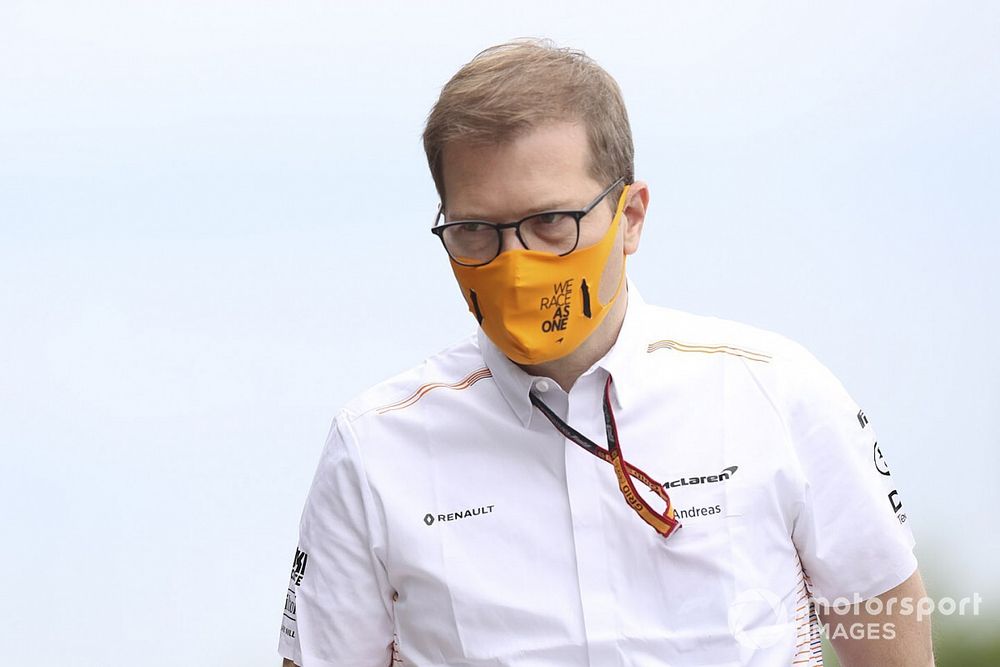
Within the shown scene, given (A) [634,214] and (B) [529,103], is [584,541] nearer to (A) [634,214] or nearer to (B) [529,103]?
(A) [634,214]

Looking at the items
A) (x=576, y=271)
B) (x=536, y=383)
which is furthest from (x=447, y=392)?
(x=576, y=271)

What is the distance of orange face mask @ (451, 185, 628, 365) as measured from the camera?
90.4 inches

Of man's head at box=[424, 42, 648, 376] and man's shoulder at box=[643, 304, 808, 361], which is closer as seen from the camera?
man's head at box=[424, 42, 648, 376]

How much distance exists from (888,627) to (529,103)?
136 centimetres

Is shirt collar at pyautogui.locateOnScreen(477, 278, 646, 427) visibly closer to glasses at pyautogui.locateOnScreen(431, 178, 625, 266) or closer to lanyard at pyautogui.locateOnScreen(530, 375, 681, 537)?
lanyard at pyautogui.locateOnScreen(530, 375, 681, 537)

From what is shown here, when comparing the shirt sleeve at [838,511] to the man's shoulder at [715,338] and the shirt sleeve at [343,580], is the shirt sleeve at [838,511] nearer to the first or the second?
the man's shoulder at [715,338]

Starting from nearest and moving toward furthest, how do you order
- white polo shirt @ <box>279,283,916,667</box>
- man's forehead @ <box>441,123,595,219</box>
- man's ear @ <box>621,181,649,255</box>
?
man's forehead @ <box>441,123,595,219</box> < white polo shirt @ <box>279,283,916,667</box> < man's ear @ <box>621,181,649,255</box>

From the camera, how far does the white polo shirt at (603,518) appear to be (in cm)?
236

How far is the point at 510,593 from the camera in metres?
2.38

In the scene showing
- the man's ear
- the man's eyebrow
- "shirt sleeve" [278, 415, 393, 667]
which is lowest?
"shirt sleeve" [278, 415, 393, 667]

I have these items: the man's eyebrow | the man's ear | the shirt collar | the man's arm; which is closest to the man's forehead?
the man's eyebrow

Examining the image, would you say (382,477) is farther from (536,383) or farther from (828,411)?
(828,411)

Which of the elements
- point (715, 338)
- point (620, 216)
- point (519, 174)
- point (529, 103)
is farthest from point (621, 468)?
point (529, 103)

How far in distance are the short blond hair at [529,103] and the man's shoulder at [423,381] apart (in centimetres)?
38
